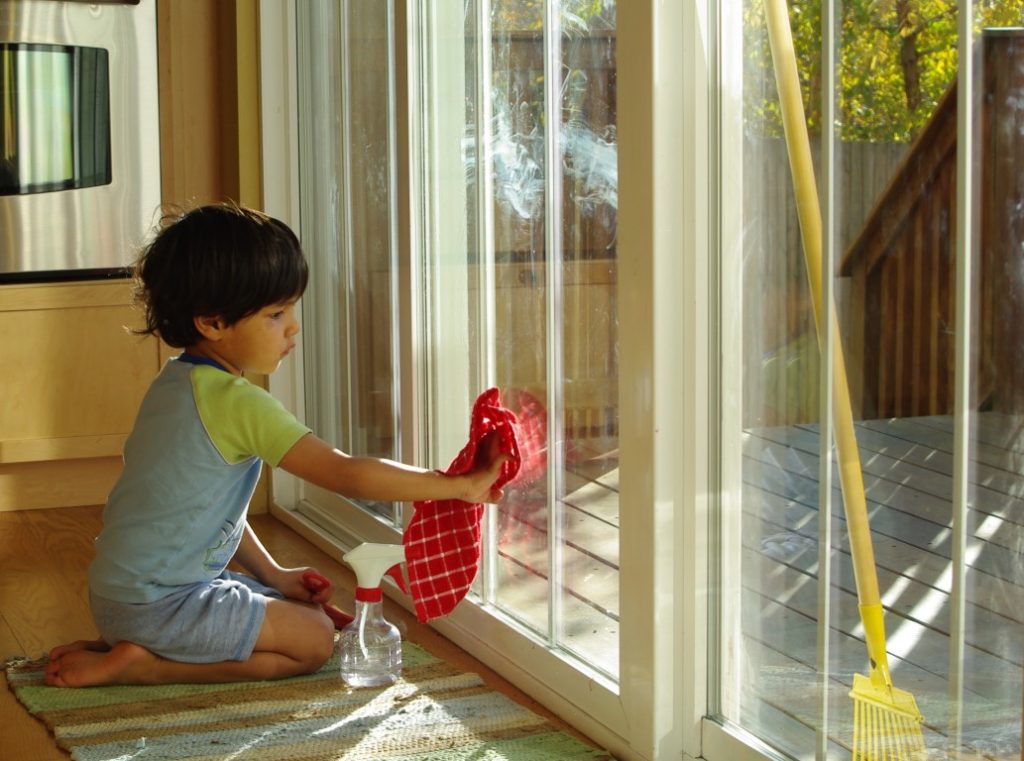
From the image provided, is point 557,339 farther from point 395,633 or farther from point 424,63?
point 424,63

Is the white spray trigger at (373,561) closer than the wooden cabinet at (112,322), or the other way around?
the white spray trigger at (373,561)

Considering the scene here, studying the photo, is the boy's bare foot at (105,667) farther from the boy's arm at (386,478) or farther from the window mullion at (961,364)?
the window mullion at (961,364)

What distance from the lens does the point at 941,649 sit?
1.20 meters

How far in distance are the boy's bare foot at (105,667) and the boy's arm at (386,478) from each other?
1.11 ft

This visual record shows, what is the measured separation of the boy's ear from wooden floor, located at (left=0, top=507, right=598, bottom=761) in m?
0.56

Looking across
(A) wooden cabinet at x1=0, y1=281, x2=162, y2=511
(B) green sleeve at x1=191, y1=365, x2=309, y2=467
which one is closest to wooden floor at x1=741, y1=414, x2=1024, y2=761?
(B) green sleeve at x1=191, y1=365, x2=309, y2=467

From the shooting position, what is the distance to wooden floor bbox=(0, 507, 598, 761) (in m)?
1.81

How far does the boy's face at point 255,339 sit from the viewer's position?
195 cm

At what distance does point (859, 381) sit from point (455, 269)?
101cm

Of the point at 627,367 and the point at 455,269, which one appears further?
the point at 455,269

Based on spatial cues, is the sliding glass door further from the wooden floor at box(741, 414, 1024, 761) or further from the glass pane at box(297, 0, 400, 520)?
the wooden floor at box(741, 414, 1024, 761)

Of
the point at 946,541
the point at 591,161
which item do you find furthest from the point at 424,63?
the point at 946,541

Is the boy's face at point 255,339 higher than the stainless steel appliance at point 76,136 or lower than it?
lower

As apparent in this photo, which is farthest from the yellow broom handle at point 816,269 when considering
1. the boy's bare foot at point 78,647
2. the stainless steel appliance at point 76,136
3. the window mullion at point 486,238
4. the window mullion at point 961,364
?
the stainless steel appliance at point 76,136
